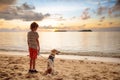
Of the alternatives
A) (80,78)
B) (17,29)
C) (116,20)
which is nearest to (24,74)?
(80,78)

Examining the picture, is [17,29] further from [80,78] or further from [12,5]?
[80,78]

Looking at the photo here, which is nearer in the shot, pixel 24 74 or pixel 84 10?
pixel 24 74

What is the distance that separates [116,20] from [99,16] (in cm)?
78

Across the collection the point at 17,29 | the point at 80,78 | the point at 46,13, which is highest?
the point at 46,13

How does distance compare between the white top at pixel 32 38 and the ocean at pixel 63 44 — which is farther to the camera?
the ocean at pixel 63 44

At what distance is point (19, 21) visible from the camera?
862 centimetres

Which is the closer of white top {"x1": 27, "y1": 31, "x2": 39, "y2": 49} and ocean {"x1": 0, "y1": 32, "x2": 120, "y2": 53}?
white top {"x1": 27, "y1": 31, "x2": 39, "y2": 49}

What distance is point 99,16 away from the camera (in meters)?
7.98

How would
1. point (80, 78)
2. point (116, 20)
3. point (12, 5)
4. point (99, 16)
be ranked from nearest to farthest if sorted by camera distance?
point (80, 78) → point (116, 20) → point (99, 16) → point (12, 5)

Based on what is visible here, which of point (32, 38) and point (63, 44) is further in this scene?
point (63, 44)

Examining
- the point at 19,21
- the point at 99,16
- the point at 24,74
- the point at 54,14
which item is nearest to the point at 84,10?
the point at 99,16

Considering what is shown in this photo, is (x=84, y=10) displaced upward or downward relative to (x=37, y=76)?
upward

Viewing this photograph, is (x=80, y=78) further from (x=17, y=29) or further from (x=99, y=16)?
(x=17, y=29)

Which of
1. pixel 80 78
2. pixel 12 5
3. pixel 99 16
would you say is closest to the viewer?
pixel 80 78
